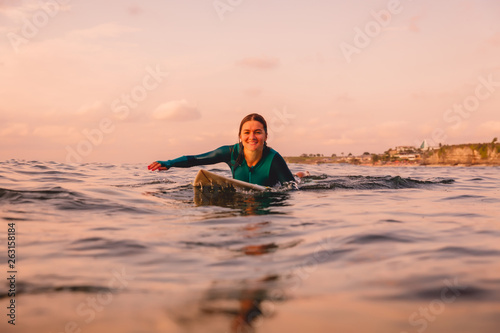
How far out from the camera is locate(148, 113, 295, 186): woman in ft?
28.5

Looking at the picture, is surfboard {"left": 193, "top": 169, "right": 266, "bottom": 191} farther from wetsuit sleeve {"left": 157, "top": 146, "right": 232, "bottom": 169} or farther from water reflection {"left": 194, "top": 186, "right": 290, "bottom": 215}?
wetsuit sleeve {"left": 157, "top": 146, "right": 232, "bottom": 169}

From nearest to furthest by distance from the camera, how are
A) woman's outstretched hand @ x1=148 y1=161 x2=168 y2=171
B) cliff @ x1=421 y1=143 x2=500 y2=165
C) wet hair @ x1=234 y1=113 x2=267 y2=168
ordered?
wet hair @ x1=234 y1=113 x2=267 y2=168 < woman's outstretched hand @ x1=148 y1=161 x2=168 y2=171 < cliff @ x1=421 y1=143 x2=500 y2=165

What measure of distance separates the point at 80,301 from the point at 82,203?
4.66m

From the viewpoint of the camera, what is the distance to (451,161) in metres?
100

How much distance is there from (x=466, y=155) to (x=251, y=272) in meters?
109

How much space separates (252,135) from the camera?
8469 millimetres

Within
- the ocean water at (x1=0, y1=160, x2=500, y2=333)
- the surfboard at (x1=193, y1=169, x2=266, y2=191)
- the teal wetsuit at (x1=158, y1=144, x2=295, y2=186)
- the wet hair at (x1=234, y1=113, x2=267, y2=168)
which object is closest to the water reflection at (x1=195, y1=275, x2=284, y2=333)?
the ocean water at (x1=0, y1=160, x2=500, y2=333)

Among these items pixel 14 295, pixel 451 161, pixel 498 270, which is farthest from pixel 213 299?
pixel 451 161

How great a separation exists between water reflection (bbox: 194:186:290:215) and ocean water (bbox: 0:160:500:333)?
1.38 feet

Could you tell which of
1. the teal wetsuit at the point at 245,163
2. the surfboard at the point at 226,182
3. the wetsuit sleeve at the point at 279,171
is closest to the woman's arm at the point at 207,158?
the teal wetsuit at the point at 245,163

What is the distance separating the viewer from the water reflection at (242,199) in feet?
20.3

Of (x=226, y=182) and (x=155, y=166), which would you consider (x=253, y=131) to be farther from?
(x=155, y=166)

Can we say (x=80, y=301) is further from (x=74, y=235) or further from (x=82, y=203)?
(x=82, y=203)

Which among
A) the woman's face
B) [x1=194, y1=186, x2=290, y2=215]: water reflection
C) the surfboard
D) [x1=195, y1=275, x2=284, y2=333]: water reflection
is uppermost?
the woman's face
